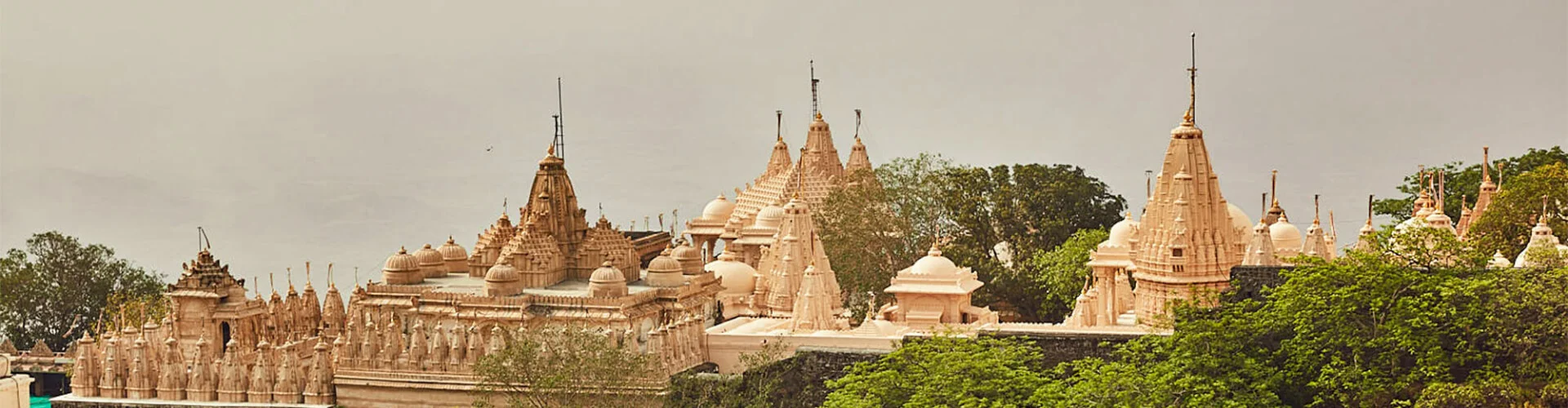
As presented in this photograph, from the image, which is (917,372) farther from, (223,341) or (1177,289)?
(223,341)

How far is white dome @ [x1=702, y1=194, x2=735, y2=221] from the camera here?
1750 inches

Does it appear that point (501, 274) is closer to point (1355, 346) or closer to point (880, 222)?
point (880, 222)

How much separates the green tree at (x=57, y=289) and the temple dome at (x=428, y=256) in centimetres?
1212

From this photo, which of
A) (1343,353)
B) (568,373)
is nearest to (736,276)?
(568,373)

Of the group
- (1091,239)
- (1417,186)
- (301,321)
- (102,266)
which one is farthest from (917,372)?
(102,266)

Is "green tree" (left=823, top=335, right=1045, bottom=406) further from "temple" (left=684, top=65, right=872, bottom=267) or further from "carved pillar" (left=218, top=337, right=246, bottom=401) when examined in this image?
"temple" (left=684, top=65, right=872, bottom=267)

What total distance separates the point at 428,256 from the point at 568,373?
826cm

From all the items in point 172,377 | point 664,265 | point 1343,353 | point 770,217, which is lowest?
point 172,377

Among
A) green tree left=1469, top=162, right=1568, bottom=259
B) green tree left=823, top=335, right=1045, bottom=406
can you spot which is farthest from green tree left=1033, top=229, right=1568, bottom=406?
green tree left=1469, top=162, right=1568, bottom=259

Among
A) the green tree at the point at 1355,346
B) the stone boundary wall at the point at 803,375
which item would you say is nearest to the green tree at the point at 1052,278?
the stone boundary wall at the point at 803,375

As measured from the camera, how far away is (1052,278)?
36906 millimetres

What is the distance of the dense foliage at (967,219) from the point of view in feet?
126

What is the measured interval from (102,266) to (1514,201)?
94.8ft

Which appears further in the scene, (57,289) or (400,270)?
(57,289)
